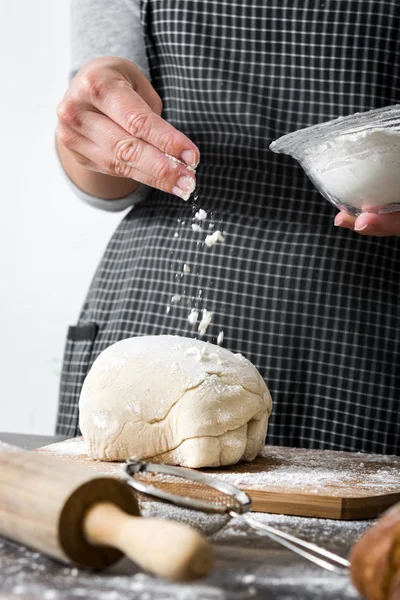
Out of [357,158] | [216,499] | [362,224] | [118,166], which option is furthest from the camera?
[118,166]

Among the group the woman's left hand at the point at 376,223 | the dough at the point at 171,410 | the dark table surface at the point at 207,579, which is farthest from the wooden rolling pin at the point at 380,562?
Result: the woman's left hand at the point at 376,223

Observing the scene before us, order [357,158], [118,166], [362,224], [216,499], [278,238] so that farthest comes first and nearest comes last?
1. [278,238]
2. [118,166]
3. [362,224]
4. [357,158]
5. [216,499]

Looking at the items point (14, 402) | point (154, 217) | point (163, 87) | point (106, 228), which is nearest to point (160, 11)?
point (163, 87)

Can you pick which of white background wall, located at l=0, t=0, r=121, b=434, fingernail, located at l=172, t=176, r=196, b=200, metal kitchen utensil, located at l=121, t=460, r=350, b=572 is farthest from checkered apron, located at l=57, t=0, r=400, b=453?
white background wall, located at l=0, t=0, r=121, b=434

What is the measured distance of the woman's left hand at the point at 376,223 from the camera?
42.0 inches

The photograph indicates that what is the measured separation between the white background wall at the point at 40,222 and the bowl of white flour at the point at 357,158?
1566 mm

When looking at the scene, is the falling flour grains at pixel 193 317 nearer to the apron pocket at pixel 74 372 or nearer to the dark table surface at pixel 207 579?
the apron pocket at pixel 74 372

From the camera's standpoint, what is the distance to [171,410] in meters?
1.03

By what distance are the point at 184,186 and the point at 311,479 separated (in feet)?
1.46

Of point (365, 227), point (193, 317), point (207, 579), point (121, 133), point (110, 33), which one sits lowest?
point (207, 579)

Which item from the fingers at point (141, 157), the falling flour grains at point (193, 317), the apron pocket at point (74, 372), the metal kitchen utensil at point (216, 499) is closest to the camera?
the metal kitchen utensil at point (216, 499)

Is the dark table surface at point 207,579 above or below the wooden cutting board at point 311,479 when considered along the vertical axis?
below

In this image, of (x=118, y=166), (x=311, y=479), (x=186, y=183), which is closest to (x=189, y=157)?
(x=186, y=183)

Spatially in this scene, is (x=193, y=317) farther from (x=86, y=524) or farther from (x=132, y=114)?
(x=86, y=524)
